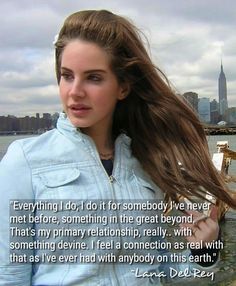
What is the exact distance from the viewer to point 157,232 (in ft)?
8.07

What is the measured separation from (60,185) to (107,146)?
1.43 ft

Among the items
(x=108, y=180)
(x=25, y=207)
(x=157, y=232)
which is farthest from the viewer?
(x=157, y=232)

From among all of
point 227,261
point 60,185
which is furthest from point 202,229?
point 227,261

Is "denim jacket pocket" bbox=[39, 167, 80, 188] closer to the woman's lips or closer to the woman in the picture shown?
the woman

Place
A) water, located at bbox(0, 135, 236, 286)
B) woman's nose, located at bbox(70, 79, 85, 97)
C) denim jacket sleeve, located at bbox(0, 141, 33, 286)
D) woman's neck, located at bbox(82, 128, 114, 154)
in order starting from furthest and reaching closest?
water, located at bbox(0, 135, 236, 286)
woman's neck, located at bbox(82, 128, 114, 154)
woman's nose, located at bbox(70, 79, 85, 97)
denim jacket sleeve, located at bbox(0, 141, 33, 286)

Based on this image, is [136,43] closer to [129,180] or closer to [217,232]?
[129,180]

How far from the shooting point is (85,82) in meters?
2.31

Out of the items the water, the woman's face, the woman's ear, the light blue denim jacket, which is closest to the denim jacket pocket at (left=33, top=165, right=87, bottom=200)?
the light blue denim jacket

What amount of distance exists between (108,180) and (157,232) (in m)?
0.41

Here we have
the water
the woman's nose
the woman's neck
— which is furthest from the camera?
the water

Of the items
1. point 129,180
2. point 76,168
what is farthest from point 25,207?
point 129,180

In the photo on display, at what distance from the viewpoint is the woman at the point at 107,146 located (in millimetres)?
2129

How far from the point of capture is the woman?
2.13m

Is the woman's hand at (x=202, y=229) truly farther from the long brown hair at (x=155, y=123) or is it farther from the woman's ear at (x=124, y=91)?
the woman's ear at (x=124, y=91)
